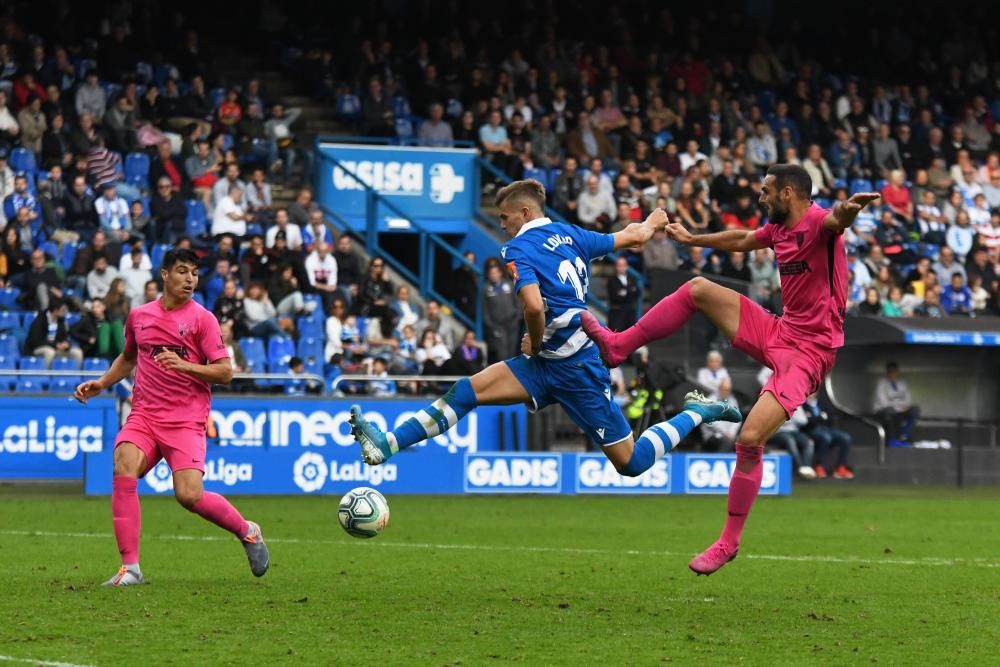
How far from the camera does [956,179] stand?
33.6 m

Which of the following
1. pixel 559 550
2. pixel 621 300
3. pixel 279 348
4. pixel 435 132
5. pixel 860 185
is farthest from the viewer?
pixel 860 185

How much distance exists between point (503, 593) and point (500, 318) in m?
15.3

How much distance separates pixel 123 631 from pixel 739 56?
2862 cm

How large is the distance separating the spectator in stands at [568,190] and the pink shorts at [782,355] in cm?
1811

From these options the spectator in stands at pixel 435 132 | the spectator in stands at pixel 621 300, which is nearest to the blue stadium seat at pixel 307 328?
the spectator in stands at pixel 621 300

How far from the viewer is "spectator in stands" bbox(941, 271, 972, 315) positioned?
Answer: 1188 inches

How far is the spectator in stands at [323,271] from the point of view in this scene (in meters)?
25.8

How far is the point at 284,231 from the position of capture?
25922mm

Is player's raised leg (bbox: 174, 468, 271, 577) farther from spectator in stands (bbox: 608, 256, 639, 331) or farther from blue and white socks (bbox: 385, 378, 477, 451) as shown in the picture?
spectator in stands (bbox: 608, 256, 639, 331)

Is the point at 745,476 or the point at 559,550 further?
the point at 559,550

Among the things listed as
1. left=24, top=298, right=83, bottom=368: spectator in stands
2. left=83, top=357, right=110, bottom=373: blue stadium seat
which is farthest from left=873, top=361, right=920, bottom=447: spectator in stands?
left=24, top=298, right=83, bottom=368: spectator in stands

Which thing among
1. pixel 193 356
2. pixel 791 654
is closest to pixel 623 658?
pixel 791 654

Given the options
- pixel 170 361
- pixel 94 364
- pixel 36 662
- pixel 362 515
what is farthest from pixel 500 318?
pixel 36 662

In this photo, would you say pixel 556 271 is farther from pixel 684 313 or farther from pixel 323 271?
pixel 323 271
